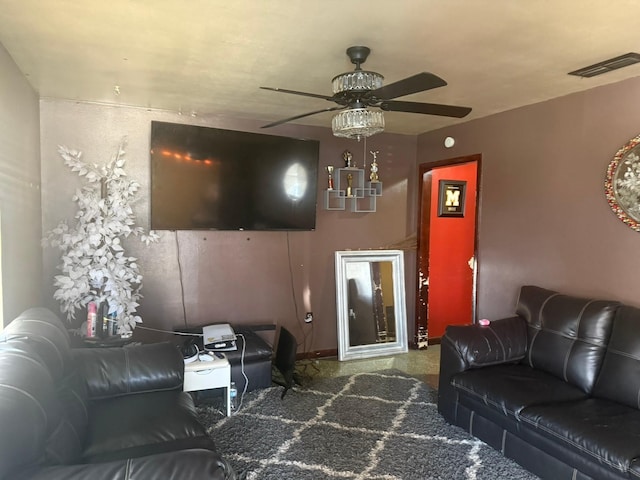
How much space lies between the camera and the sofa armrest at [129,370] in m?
2.45

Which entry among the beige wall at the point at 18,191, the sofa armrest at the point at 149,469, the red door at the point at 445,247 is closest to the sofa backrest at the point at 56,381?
the sofa armrest at the point at 149,469

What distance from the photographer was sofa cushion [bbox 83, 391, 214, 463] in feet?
6.22

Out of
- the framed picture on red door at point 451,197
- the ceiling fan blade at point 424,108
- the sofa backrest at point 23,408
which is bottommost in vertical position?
the sofa backrest at point 23,408

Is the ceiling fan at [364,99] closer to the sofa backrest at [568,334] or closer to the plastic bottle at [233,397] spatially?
the sofa backrest at [568,334]

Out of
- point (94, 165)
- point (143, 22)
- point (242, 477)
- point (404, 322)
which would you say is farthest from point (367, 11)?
point (404, 322)

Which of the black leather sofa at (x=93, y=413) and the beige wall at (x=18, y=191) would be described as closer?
the black leather sofa at (x=93, y=413)

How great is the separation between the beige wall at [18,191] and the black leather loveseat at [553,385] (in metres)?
2.81

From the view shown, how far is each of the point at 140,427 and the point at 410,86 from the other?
2052mm

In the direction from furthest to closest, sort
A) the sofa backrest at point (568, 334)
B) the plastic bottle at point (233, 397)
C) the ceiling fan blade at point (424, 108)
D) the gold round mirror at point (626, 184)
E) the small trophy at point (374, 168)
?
the small trophy at point (374, 168), the plastic bottle at point (233, 397), the gold round mirror at point (626, 184), the sofa backrest at point (568, 334), the ceiling fan blade at point (424, 108)

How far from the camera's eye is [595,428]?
2172 millimetres

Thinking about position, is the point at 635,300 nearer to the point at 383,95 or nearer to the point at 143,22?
the point at 383,95

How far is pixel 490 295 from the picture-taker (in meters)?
4.00

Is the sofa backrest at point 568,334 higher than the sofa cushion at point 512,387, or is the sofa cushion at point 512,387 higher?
the sofa backrest at point 568,334

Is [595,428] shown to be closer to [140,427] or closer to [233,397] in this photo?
[140,427]
